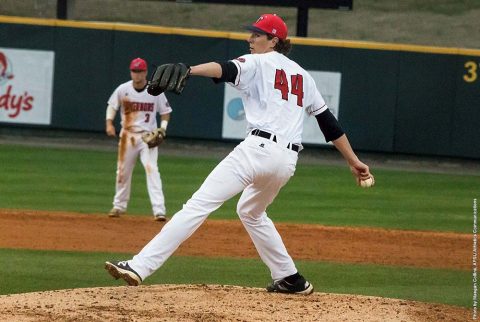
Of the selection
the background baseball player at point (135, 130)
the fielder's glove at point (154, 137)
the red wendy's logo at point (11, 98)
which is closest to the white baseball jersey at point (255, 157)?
the fielder's glove at point (154, 137)

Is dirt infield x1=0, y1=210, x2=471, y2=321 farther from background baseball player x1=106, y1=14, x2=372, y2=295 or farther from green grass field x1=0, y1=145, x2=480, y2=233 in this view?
green grass field x1=0, y1=145, x2=480, y2=233

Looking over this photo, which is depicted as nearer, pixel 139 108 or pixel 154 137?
pixel 154 137

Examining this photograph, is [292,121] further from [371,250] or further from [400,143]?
[400,143]

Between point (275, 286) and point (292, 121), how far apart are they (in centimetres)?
137

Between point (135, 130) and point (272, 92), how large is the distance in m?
6.30

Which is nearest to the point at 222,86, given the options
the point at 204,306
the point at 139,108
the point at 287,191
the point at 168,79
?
the point at 287,191

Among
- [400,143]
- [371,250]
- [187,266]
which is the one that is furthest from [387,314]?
[400,143]

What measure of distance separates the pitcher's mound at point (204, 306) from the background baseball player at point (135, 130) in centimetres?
537

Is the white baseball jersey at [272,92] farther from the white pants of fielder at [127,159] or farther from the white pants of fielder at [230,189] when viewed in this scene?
the white pants of fielder at [127,159]

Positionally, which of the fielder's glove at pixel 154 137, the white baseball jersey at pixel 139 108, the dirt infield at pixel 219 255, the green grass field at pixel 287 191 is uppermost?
the white baseball jersey at pixel 139 108

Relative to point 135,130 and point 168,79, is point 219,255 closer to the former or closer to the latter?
point 135,130

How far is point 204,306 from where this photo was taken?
764cm

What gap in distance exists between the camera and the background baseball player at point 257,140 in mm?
7422

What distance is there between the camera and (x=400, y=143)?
71.1ft
